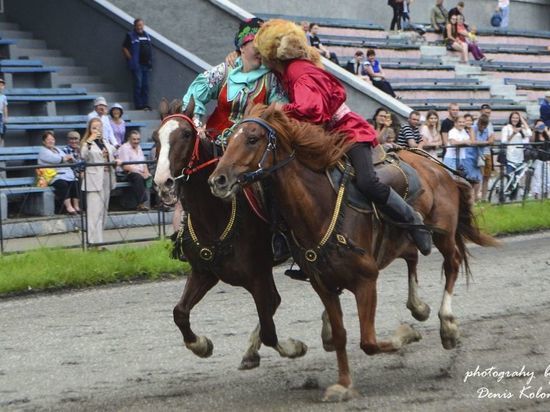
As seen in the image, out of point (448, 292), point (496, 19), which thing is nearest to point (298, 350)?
point (448, 292)

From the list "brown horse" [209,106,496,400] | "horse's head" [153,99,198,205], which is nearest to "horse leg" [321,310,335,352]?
"brown horse" [209,106,496,400]

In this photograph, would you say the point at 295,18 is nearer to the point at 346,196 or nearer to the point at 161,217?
the point at 161,217

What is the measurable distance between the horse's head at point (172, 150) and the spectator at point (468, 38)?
23259 mm

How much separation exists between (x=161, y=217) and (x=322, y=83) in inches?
313

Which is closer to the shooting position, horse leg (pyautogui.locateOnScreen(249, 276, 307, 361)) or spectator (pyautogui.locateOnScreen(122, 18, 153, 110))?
horse leg (pyautogui.locateOnScreen(249, 276, 307, 361))

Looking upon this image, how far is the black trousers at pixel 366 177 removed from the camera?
843 centimetres

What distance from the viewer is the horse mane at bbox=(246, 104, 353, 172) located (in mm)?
7969

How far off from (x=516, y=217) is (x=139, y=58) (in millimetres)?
7030

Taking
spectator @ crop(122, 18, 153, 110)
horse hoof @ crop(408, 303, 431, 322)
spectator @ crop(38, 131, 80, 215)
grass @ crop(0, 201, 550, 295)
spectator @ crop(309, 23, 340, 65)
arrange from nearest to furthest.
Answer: horse hoof @ crop(408, 303, 431, 322), grass @ crop(0, 201, 550, 295), spectator @ crop(38, 131, 80, 215), spectator @ crop(122, 18, 153, 110), spectator @ crop(309, 23, 340, 65)

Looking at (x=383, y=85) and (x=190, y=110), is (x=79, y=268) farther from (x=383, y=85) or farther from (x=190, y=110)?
(x=383, y=85)

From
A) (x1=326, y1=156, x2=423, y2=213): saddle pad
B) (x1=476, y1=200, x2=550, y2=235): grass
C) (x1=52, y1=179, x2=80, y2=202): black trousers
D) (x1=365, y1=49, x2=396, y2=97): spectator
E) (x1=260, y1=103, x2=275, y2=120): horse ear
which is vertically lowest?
(x1=476, y1=200, x2=550, y2=235): grass

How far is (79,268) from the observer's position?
13953 mm

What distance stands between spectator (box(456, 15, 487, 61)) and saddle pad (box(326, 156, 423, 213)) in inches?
858

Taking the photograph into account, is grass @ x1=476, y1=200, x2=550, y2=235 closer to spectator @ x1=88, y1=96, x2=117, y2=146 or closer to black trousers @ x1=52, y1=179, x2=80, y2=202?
spectator @ x1=88, y1=96, x2=117, y2=146
